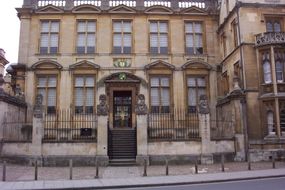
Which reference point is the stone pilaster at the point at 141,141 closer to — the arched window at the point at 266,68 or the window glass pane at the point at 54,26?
the arched window at the point at 266,68

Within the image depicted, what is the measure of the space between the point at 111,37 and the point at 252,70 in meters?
12.2

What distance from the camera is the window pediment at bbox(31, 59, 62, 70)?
28.1m

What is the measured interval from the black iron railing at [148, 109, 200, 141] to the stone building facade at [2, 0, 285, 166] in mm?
84

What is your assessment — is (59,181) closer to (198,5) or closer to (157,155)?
Result: (157,155)

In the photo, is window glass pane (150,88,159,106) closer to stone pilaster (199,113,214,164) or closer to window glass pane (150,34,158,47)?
window glass pane (150,34,158,47)

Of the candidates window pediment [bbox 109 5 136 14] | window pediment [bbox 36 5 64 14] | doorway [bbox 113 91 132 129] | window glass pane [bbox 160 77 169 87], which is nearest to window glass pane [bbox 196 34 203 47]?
window glass pane [bbox 160 77 169 87]

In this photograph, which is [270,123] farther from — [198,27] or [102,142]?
[102,142]

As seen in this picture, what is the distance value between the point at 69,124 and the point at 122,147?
6435mm

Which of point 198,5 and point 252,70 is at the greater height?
point 198,5

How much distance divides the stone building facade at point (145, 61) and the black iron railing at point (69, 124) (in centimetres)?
8

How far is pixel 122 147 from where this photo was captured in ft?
75.0

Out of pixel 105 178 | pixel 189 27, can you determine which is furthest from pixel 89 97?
pixel 105 178

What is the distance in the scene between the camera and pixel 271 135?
23.5m

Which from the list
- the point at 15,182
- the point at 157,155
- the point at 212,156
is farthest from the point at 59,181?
the point at 212,156
